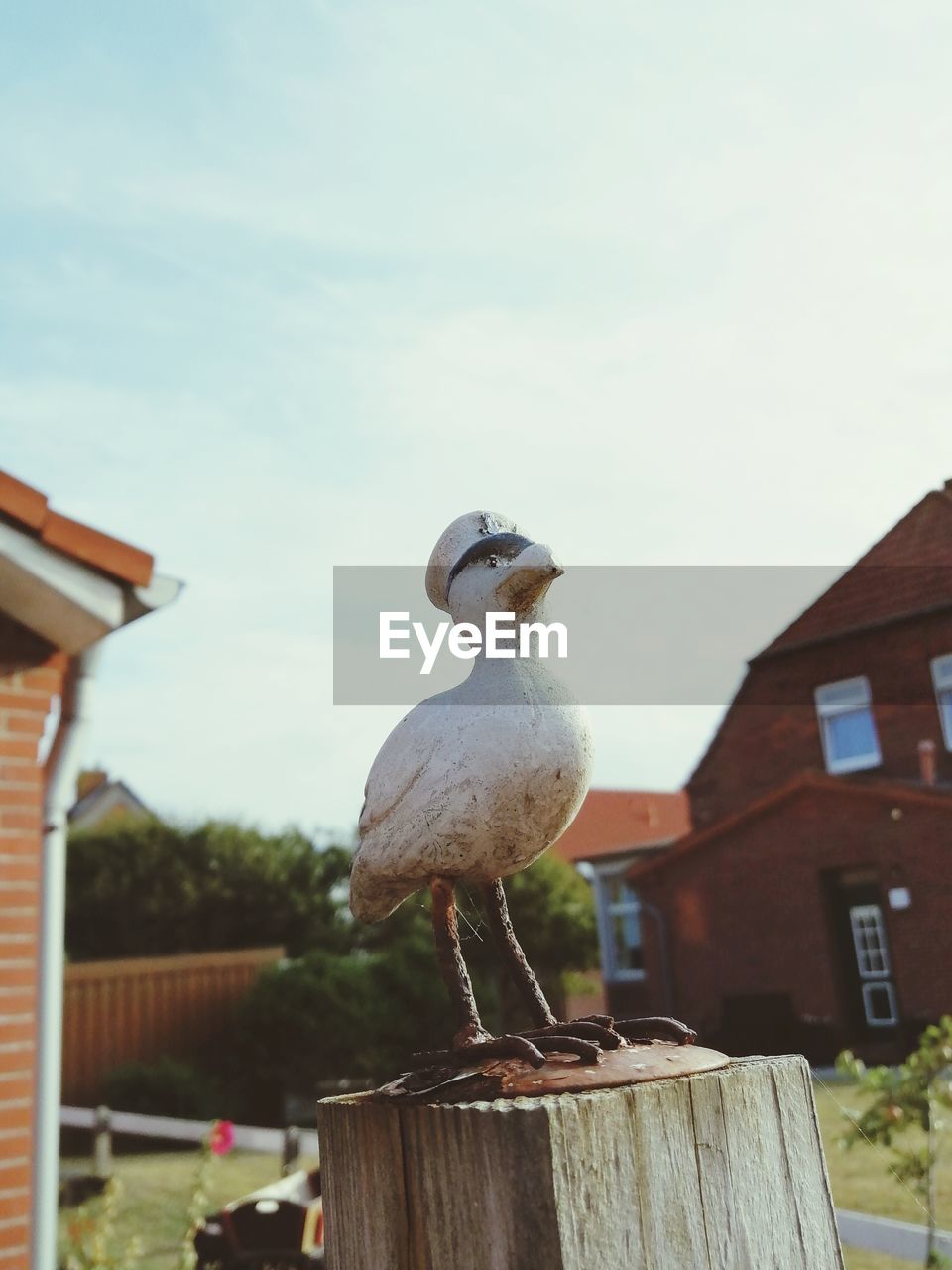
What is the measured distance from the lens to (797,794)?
1014 cm

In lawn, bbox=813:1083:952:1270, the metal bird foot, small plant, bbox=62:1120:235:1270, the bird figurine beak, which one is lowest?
lawn, bbox=813:1083:952:1270

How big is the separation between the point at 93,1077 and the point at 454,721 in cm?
1148

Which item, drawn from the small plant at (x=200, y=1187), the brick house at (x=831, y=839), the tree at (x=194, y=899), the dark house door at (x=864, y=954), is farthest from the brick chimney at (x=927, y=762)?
the tree at (x=194, y=899)

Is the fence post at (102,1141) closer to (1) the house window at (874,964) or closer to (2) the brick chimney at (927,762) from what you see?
(1) the house window at (874,964)

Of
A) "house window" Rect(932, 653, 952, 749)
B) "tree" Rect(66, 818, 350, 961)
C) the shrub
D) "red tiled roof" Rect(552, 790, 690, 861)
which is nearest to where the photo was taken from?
"house window" Rect(932, 653, 952, 749)

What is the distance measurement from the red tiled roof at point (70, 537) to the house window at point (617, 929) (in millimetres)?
13311

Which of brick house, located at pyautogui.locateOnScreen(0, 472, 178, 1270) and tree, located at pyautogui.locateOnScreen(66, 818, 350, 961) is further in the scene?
tree, located at pyautogui.locateOnScreen(66, 818, 350, 961)

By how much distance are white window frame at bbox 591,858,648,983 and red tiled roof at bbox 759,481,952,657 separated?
10359 millimetres

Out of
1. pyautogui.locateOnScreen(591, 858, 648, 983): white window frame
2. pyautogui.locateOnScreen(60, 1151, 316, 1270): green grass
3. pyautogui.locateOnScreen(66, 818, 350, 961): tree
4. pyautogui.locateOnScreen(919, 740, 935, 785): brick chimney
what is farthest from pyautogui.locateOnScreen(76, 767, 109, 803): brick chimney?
pyautogui.locateOnScreen(919, 740, 935, 785): brick chimney

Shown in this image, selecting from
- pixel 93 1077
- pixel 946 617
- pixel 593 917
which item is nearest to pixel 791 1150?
pixel 946 617

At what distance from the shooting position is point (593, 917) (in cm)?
1567

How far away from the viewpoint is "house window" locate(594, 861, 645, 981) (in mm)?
15680

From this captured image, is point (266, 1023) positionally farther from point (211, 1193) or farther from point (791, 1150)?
point (791, 1150)

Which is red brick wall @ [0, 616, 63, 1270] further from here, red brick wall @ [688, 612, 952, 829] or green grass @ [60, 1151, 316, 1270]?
red brick wall @ [688, 612, 952, 829]
